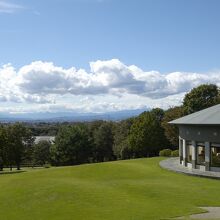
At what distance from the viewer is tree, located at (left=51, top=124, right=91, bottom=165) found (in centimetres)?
6850

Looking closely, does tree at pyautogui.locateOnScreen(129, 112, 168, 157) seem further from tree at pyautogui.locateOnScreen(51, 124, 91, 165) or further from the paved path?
the paved path

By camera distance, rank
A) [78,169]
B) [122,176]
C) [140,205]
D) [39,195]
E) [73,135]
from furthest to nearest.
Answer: [73,135] → [78,169] → [122,176] → [39,195] → [140,205]

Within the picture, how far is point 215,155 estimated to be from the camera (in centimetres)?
2920

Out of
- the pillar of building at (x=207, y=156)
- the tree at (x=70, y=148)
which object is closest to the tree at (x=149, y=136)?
the tree at (x=70, y=148)

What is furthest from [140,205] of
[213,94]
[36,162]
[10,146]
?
[36,162]

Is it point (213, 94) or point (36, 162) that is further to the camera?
point (36, 162)

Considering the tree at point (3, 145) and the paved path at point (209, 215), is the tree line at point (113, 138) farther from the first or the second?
the paved path at point (209, 215)

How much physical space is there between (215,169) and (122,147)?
44.6 m

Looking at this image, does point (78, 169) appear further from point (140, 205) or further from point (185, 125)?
point (140, 205)

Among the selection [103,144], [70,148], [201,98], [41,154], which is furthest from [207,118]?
[41,154]

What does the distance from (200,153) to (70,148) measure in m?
40.4

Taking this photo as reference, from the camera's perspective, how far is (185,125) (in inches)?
1288

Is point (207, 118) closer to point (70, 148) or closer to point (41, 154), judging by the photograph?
point (70, 148)

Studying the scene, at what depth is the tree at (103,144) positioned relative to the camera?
8419 centimetres
